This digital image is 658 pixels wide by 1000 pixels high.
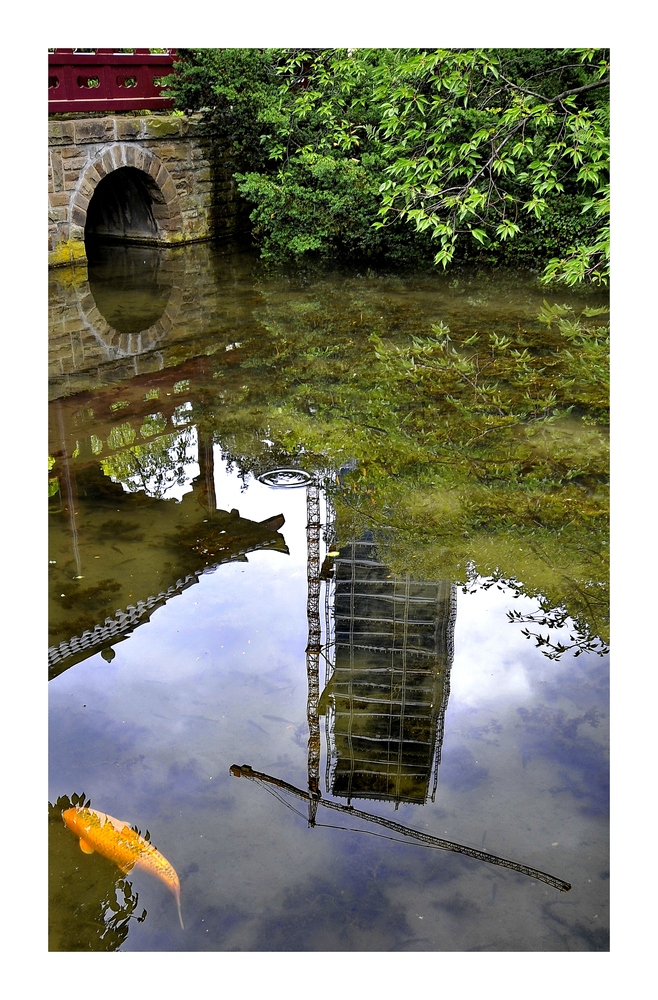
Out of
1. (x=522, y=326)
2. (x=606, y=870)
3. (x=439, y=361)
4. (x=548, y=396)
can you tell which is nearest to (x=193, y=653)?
(x=606, y=870)

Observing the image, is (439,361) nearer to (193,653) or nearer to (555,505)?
(555,505)

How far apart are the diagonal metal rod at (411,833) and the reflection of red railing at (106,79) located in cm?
1407

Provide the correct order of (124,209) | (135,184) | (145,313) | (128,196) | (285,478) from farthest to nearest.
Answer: (124,209) < (128,196) < (135,184) < (145,313) < (285,478)

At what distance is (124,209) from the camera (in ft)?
61.1

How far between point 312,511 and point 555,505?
193 cm

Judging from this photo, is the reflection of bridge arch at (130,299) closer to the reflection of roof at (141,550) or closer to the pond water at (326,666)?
the pond water at (326,666)

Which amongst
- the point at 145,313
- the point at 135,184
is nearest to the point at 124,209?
the point at 135,184

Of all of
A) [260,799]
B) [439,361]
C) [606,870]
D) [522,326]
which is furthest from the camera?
[522,326]

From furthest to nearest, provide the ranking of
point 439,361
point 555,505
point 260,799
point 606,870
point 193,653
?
point 439,361, point 555,505, point 193,653, point 260,799, point 606,870

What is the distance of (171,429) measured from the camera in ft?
29.4

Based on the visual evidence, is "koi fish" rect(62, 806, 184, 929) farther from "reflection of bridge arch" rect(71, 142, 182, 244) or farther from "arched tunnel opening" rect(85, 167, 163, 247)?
"arched tunnel opening" rect(85, 167, 163, 247)

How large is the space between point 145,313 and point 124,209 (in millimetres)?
6360

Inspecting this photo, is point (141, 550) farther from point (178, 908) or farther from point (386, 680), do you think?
point (178, 908)

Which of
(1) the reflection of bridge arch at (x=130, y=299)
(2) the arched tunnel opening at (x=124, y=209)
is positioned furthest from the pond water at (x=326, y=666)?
(2) the arched tunnel opening at (x=124, y=209)
